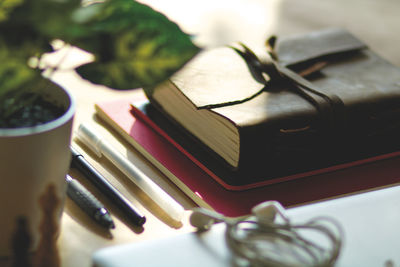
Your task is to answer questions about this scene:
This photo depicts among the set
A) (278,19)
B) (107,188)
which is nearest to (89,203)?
(107,188)

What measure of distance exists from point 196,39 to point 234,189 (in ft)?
0.74

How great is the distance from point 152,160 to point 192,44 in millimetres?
305

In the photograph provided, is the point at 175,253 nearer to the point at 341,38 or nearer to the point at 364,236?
the point at 364,236

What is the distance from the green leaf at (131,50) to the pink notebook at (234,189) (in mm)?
243

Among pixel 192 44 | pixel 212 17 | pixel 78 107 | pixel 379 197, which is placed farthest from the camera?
pixel 212 17

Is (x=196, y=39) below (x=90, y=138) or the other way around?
the other way around

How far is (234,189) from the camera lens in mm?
737

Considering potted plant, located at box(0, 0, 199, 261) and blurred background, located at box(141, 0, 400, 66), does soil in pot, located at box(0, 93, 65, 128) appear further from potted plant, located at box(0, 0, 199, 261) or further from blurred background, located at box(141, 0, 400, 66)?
blurred background, located at box(141, 0, 400, 66)

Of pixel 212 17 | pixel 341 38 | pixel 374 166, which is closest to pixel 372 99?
pixel 374 166

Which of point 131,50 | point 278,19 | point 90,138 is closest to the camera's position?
point 131,50

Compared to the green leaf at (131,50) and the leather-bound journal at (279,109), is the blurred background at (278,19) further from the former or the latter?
the green leaf at (131,50)

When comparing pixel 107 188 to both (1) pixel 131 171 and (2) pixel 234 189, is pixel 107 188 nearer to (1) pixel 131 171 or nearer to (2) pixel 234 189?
(1) pixel 131 171

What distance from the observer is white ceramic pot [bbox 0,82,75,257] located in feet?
1.71

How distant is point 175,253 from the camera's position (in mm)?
546
